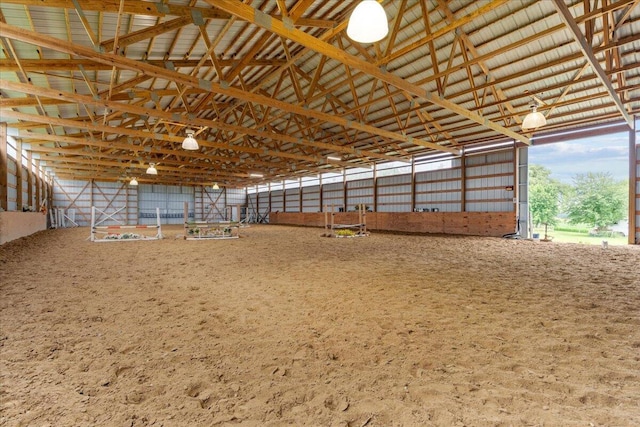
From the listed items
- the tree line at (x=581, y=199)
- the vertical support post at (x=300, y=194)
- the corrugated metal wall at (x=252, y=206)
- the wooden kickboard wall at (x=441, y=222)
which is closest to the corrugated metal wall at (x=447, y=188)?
the wooden kickboard wall at (x=441, y=222)

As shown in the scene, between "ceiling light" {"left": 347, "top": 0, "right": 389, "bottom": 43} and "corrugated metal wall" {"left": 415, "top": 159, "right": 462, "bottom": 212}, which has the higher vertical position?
"ceiling light" {"left": 347, "top": 0, "right": 389, "bottom": 43}

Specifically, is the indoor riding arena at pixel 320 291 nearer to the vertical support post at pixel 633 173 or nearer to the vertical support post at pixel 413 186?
the vertical support post at pixel 633 173

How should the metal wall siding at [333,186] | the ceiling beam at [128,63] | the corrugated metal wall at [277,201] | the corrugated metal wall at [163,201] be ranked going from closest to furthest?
1. the ceiling beam at [128,63]
2. the metal wall siding at [333,186]
3. the corrugated metal wall at [163,201]
4. the corrugated metal wall at [277,201]

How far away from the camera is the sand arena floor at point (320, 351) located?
1.75 m

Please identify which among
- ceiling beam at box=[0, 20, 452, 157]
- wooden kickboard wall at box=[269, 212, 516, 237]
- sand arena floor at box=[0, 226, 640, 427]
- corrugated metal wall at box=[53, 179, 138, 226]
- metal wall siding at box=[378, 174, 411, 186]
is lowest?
sand arena floor at box=[0, 226, 640, 427]

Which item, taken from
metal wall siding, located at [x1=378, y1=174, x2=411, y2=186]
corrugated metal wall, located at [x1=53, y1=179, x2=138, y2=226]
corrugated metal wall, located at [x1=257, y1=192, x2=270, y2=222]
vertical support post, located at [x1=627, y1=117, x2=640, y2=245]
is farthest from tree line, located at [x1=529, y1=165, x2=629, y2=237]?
corrugated metal wall, located at [x1=53, y1=179, x2=138, y2=226]

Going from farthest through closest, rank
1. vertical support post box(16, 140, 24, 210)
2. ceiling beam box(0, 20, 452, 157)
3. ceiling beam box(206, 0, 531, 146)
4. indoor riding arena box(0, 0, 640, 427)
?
vertical support post box(16, 140, 24, 210) → ceiling beam box(0, 20, 452, 157) → ceiling beam box(206, 0, 531, 146) → indoor riding arena box(0, 0, 640, 427)

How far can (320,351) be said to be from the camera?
8.22 feet

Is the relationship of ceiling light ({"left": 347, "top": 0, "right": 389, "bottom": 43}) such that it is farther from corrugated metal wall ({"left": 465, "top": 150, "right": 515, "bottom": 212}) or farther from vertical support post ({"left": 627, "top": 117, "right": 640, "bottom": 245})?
corrugated metal wall ({"left": 465, "top": 150, "right": 515, "bottom": 212})

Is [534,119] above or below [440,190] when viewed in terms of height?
above

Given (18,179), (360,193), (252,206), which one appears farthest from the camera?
(252,206)

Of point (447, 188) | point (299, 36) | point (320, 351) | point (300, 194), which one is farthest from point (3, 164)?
point (447, 188)

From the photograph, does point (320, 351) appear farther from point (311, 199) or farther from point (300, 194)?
point (300, 194)

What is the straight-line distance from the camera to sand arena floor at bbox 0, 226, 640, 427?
5.75 ft
